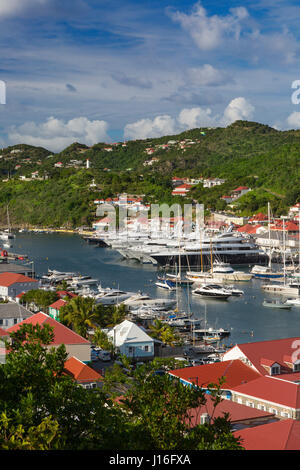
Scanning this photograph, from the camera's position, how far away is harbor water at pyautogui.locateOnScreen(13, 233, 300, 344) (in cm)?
2183

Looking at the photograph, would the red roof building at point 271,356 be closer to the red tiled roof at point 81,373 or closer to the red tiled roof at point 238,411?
the red tiled roof at point 238,411

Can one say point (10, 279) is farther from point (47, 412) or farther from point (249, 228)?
point (249, 228)

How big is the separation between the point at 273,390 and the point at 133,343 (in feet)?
18.5

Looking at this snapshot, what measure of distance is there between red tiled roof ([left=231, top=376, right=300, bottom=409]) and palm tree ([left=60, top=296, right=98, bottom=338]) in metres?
7.01

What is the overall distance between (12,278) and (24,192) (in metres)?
60.7

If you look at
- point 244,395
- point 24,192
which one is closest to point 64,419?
point 244,395

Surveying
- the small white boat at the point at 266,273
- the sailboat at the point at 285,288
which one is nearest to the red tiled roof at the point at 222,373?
the sailboat at the point at 285,288

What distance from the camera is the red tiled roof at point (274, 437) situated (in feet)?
26.6

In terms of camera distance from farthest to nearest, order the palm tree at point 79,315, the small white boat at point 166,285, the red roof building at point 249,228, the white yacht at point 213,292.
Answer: the red roof building at point 249,228, the small white boat at point 166,285, the white yacht at point 213,292, the palm tree at point 79,315

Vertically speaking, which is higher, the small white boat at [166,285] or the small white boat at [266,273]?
the small white boat at [266,273]

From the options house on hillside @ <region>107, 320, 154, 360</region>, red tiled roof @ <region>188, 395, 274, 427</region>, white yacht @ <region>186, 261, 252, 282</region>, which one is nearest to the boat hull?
white yacht @ <region>186, 261, 252, 282</region>

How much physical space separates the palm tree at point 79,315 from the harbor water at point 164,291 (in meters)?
4.27

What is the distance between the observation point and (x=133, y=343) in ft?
53.7
